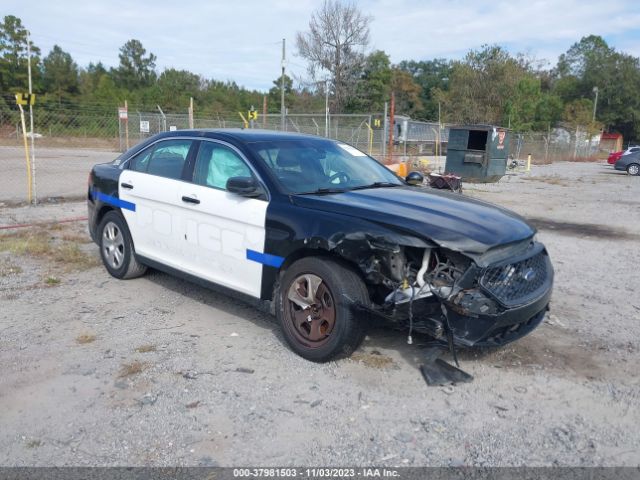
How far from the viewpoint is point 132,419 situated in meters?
3.47

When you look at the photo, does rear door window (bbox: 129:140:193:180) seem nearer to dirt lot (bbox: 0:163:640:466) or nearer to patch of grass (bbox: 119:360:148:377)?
dirt lot (bbox: 0:163:640:466)

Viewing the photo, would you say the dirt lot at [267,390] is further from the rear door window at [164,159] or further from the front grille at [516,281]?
the rear door window at [164,159]

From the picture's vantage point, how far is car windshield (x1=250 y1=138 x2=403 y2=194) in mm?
4746

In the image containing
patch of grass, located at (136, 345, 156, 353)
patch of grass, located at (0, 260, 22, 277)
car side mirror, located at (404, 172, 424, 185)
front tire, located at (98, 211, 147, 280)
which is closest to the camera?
patch of grass, located at (136, 345, 156, 353)

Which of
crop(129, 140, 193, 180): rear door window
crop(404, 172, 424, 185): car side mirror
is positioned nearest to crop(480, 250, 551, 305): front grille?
crop(404, 172, 424, 185): car side mirror

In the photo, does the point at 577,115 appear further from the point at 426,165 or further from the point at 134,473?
the point at 134,473

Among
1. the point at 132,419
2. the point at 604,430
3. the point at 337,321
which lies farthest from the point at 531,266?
the point at 132,419

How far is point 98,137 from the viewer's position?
26.0m

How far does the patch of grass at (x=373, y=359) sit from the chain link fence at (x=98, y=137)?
9.62m

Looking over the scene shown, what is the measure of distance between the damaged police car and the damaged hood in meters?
0.01

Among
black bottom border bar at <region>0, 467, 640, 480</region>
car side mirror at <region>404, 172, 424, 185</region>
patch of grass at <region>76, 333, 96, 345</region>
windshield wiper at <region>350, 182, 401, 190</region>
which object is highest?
car side mirror at <region>404, 172, 424, 185</region>

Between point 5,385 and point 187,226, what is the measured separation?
1.93 m

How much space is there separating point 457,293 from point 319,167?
1.93m

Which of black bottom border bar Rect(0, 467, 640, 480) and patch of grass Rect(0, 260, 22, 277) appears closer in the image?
black bottom border bar Rect(0, 467, 640, 480)
